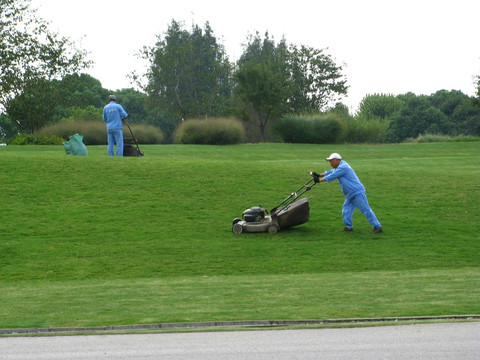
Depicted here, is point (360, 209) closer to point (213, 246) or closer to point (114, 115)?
point (213, 246)

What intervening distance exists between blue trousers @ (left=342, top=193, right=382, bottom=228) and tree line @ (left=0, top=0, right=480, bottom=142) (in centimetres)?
3031

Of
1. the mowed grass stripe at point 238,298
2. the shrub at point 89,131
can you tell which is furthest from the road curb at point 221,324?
the shrub at point 89,131

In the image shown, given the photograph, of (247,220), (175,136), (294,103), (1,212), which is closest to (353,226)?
(247,220)

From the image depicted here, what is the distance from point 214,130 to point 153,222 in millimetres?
25375

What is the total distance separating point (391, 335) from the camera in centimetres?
749

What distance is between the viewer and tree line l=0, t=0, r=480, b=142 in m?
56.3

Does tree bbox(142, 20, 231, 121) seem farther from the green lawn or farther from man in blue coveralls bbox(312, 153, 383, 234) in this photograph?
man in blue coveralls bbox(312, 153, 383, 234)

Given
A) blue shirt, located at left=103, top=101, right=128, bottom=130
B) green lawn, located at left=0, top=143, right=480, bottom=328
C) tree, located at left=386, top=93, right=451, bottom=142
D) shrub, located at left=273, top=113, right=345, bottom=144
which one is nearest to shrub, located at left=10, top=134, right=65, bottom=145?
shrub, located at left=273, top=113, right=345, bottom=144

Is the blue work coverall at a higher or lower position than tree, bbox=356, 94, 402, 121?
lower

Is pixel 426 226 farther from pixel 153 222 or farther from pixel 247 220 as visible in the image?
pixel 153 222

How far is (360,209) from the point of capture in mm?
16922

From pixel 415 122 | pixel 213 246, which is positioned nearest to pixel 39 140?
pixel 213 246

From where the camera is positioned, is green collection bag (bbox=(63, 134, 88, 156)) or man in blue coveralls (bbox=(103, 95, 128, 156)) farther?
green collection bag (bbox=(63, 134, 88, 156))

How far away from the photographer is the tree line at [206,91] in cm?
5634
